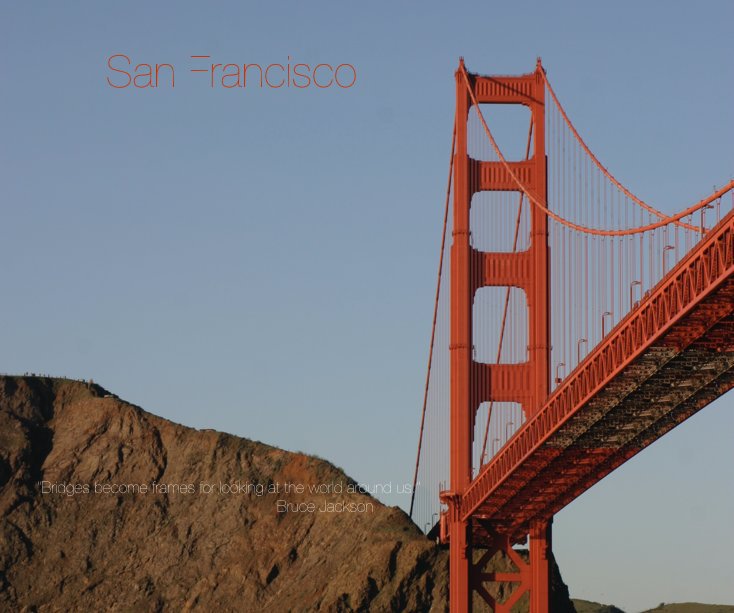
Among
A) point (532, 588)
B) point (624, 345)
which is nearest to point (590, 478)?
point (532, 588)

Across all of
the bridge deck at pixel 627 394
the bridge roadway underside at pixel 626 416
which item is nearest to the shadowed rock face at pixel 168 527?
the bridge roadway underside at pixel 626 416

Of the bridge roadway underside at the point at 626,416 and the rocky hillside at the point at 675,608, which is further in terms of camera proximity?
the rocky hillside at the point at 675,608

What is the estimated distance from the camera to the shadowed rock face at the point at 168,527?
80000 millimetres

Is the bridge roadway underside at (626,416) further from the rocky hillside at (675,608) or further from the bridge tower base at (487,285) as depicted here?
the rocky hillside at (675,608)

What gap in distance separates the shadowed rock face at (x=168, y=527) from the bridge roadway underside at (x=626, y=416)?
10.5 meters

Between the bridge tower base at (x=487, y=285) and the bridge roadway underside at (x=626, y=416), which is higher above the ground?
the bridge tower base at (x=487, y=285)

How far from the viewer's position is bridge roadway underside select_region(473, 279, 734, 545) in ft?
148

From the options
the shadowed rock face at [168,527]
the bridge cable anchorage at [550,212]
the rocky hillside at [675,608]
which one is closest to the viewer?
the bridge cable anchorage at [550,212]

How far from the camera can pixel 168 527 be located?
9369 centimetres

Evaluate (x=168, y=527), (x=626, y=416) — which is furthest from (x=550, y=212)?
(x=168, y=527)

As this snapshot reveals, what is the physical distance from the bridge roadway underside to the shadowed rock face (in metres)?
10.5

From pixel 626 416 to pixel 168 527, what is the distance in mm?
43217

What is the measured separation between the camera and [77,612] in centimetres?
9006

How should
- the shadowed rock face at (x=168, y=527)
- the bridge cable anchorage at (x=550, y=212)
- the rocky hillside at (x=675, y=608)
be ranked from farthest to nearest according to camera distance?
the rocky hillside at (x=675, y=608) < the shadowed rock face at (x=168, y=527) < the bridge cable anchorage at (x=550, y=212)
